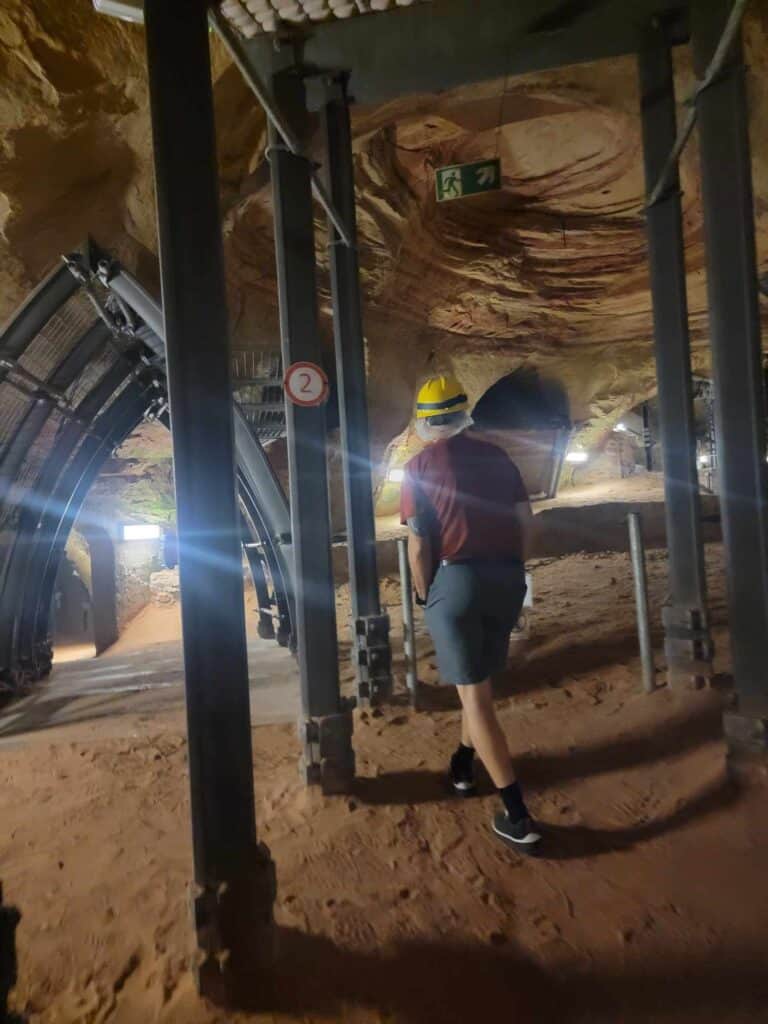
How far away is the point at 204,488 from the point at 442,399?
4.02 feet

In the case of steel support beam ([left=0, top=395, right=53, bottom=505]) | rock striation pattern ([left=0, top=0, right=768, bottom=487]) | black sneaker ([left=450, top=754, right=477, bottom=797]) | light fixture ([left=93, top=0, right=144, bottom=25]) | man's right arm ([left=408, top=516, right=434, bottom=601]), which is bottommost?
black sneaker ([left=450, top=754, right=477, bottom=797])

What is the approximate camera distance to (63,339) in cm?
574

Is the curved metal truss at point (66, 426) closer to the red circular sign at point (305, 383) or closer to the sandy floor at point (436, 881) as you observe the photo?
the red circular sign at point (305, 383)

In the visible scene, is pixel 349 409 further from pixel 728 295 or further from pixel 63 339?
pixel 63 339

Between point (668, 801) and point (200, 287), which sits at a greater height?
point (200, 287)

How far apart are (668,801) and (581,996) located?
1092 mm

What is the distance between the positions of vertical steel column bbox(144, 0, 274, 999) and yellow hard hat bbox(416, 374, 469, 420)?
1.05 m

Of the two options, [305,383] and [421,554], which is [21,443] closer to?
[305,383]

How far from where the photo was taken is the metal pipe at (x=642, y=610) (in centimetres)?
343

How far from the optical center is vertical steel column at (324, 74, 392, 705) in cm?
394

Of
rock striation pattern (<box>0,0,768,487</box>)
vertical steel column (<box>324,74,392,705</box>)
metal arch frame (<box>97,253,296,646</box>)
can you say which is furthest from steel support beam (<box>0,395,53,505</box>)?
vertical steel column (<box>324,74,392,705</box>)

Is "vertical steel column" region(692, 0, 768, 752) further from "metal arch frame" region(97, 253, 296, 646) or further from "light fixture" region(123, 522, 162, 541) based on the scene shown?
"light fixture" region(123, 522, 162, 541)

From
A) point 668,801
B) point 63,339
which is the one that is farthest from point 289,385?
point 63,339

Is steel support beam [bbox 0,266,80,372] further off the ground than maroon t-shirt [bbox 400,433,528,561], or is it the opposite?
steel support beam [bbox 0,266,80,372]
